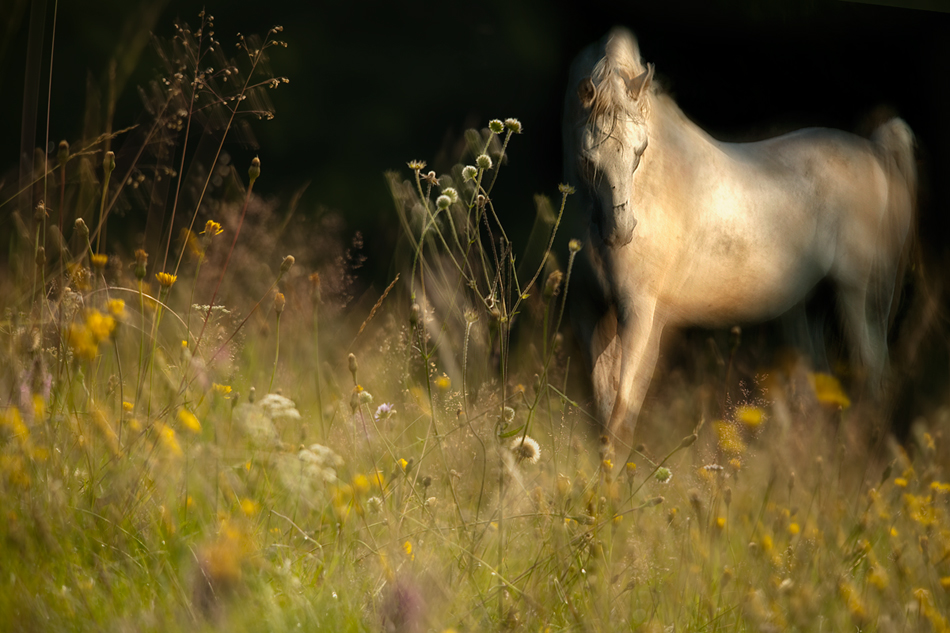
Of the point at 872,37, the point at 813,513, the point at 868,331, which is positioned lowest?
the point at 868,331

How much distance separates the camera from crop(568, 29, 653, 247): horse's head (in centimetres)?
212

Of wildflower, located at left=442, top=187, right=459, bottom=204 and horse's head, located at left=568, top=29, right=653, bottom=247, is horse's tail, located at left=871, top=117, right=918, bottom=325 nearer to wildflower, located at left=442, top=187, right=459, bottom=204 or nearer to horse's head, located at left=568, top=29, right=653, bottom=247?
horse's head, located at left=568, top=29, right=653, bottom=247

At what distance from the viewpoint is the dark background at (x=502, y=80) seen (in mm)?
3180

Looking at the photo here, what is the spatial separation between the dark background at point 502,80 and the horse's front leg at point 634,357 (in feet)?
3.03

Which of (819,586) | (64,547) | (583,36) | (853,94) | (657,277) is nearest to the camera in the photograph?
(64,547)

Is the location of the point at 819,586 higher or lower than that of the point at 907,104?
lower

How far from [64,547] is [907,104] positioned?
3.88 meters

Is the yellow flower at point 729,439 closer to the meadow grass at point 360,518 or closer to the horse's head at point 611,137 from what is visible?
the meadow grass at point 360,518

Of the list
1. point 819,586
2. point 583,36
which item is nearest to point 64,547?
point 819,586

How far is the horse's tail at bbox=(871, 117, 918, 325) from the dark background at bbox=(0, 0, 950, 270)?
0.12 metres

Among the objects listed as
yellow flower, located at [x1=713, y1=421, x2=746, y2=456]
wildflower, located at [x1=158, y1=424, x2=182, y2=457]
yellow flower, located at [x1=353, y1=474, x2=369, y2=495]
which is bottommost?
yellow flower, located at [x1=713, y1=421, x2=746, y2=456]

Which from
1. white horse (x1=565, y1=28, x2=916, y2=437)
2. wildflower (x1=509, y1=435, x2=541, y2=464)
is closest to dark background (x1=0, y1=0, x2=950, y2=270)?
white horse (x1=565, y1=28, x2=916, y2=437)

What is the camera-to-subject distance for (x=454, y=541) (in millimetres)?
1379

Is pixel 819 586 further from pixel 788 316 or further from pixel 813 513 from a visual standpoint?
pixel 788 316
